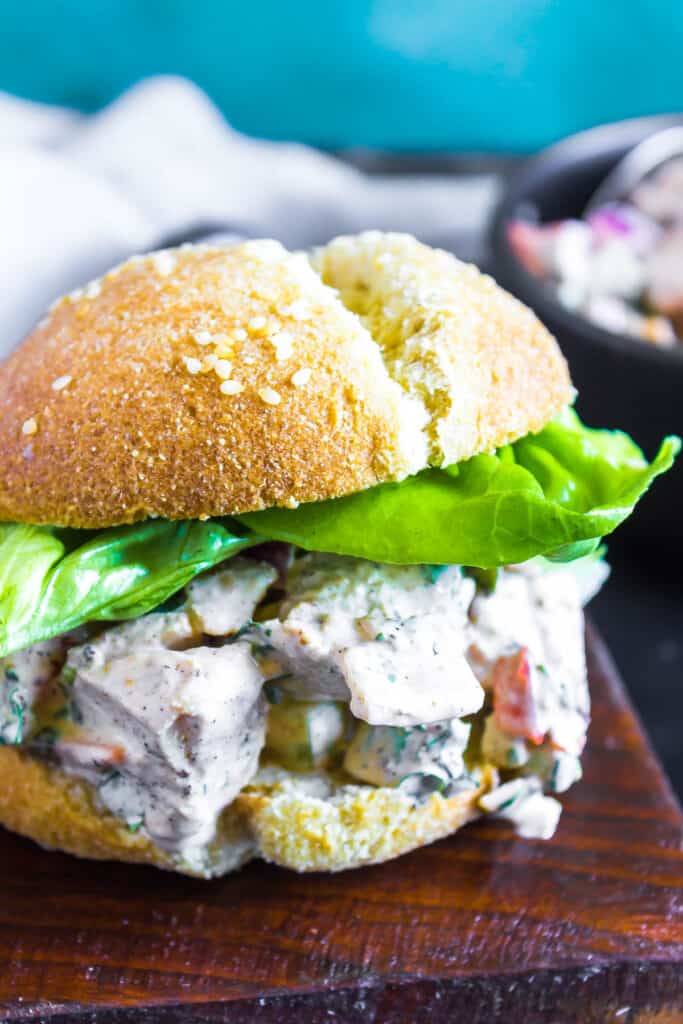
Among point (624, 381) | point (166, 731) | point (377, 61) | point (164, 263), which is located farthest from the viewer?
point (377, 61)

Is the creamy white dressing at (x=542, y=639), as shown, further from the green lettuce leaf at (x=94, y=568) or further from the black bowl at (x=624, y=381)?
the black bowl at (x=624, y=381)

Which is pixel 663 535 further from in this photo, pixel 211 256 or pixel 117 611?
pixel 117 611

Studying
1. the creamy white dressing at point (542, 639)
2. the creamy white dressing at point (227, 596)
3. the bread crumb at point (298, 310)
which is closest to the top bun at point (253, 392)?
the bread crumb at point (298, 310)

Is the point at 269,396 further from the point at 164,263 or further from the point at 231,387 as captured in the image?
the point at 164,263

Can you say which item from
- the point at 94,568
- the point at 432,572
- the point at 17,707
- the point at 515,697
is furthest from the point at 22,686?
the point at 515,697

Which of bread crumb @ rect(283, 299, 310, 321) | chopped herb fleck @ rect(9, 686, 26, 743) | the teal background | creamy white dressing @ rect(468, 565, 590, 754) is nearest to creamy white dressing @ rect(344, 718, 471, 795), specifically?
creamy white dressing @ rect(468, 565, 590, 754)

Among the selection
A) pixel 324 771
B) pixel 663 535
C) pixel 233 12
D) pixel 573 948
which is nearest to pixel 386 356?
pixel 324 771

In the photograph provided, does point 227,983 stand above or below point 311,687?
below

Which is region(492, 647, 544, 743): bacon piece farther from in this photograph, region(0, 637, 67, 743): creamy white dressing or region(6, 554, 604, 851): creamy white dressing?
region(0, 637, 67, 743): creamy white dressing
